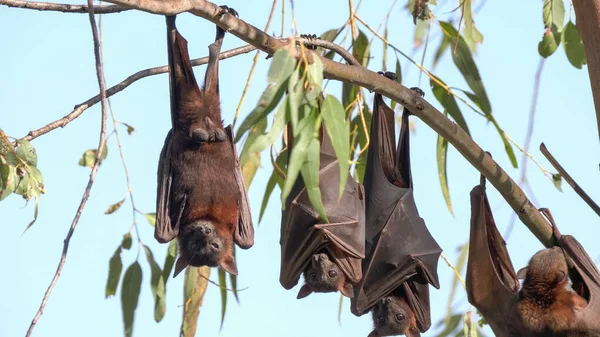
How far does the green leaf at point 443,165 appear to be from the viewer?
5.81 meters

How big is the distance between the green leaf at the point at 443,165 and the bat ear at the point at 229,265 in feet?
5.02

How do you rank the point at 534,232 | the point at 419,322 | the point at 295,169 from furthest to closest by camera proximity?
the point at 419,322 < the point at 534,232 < the point at 295,169

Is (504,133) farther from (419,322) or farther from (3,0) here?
(3,0)

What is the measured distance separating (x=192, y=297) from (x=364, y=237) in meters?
1.49

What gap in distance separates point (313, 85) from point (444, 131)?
4.53 feet

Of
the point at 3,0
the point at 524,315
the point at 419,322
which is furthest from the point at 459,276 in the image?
the point at 3,0

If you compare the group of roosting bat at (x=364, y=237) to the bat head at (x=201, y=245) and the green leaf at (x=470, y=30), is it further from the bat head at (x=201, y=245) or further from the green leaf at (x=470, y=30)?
the green leaf at (x=470, y=30)

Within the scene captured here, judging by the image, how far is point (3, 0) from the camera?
376 cm

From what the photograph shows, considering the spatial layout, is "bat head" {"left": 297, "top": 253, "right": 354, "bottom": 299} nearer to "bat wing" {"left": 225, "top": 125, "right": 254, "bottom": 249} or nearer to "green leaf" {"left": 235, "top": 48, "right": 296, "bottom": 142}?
"bat wing" {"left": 225, "top": 125, "right": 254, "bottom": 249}

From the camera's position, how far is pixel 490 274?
17.4 ft

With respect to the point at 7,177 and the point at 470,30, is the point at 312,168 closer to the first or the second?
the point at 7,177

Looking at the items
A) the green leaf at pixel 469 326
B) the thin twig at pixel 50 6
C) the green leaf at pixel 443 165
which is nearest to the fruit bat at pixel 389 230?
the green leaf at pixel 443 165

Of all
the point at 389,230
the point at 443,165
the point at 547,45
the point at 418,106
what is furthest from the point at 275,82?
the point at 547,45

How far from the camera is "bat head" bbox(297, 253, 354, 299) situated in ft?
18.2
